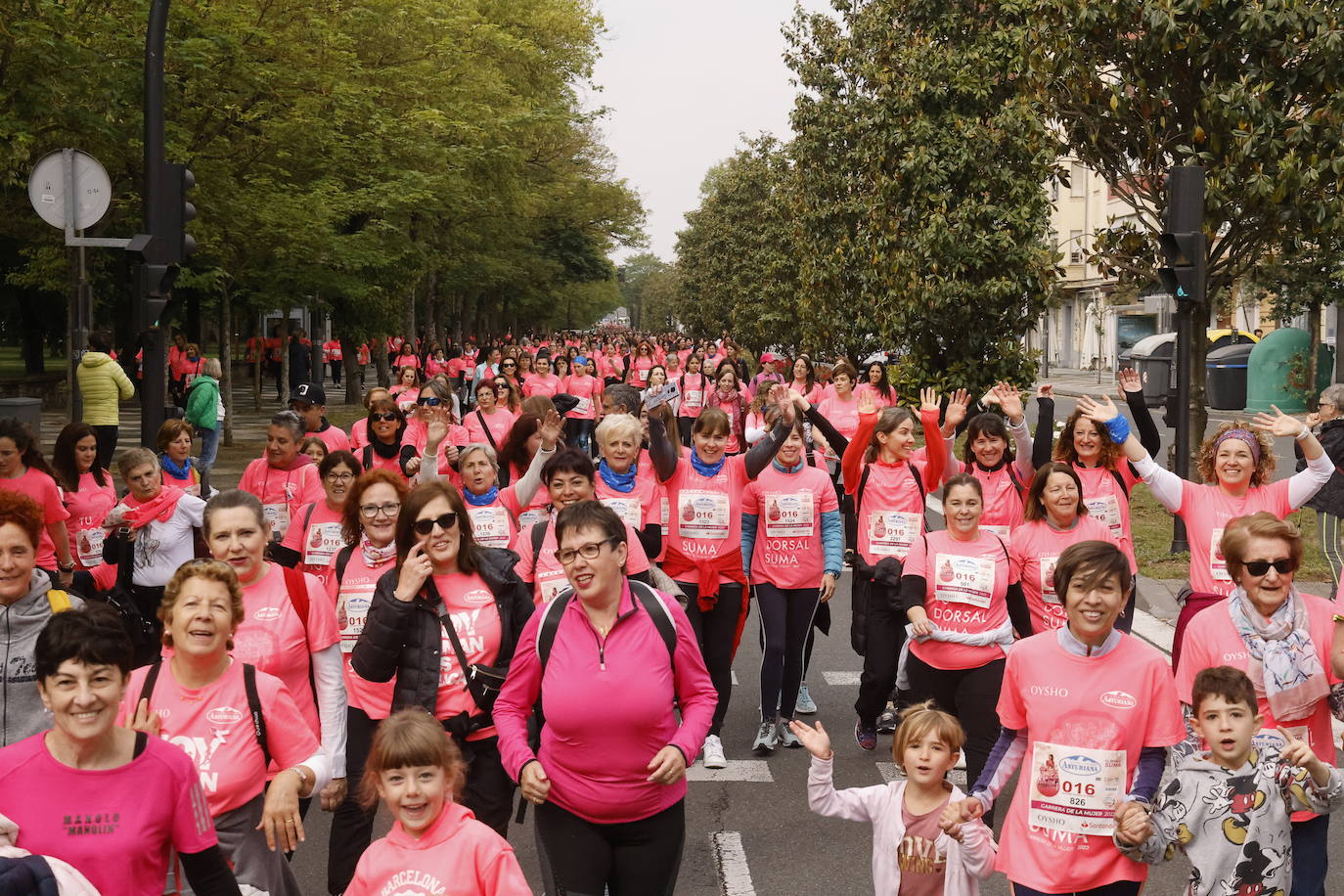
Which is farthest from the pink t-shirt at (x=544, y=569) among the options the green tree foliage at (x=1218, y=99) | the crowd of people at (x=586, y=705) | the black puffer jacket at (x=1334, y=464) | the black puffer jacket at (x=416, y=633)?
the green tree foliage at (x=1218, y=99)

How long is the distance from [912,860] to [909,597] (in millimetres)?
1972

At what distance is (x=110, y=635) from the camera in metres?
3.59

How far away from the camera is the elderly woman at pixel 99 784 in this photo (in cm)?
345

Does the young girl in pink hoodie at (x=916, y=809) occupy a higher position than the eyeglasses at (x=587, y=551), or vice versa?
the eyeglasses at (x=587, y=551)

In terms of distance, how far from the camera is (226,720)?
4.12m

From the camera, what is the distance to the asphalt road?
5941mm

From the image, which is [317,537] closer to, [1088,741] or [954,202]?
[1088,741]

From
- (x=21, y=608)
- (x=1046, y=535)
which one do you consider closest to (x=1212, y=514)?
(x=1046, y=535)

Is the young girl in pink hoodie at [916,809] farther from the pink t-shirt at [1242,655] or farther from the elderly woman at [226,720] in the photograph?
the elderly woman at [226,720]

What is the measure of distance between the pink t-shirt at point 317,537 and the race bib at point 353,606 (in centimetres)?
120

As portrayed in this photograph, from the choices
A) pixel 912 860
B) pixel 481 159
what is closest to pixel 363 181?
pixel 481 159

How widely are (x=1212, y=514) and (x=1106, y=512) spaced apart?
1188 mm

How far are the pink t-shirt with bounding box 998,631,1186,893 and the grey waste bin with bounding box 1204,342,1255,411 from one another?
100 feet

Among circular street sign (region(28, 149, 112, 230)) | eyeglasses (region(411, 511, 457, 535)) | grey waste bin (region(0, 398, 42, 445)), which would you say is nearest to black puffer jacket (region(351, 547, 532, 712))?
eyeglasses (region(411, 511, 457, 535))
